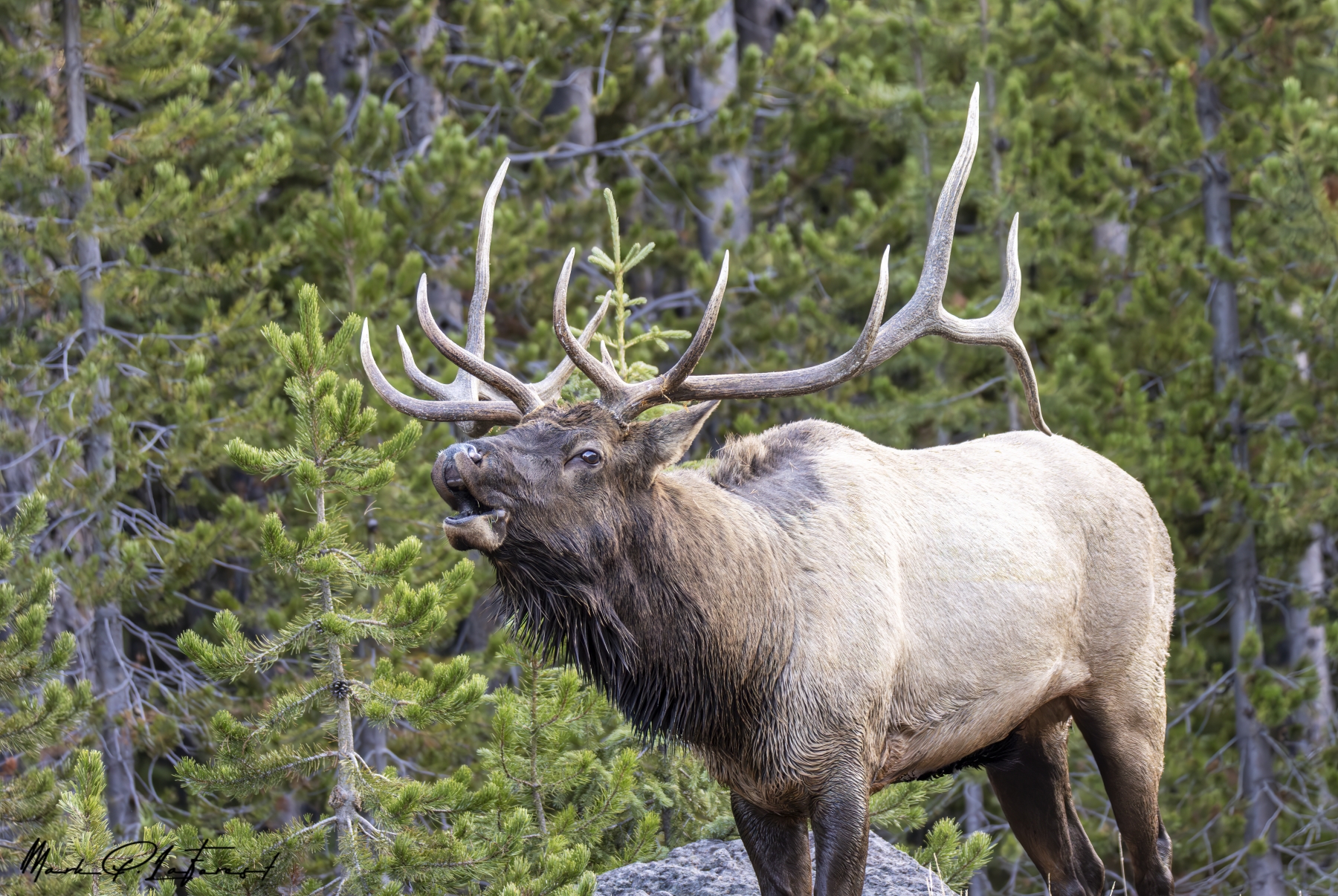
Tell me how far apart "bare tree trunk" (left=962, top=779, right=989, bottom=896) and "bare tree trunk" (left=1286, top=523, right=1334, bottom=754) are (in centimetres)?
282

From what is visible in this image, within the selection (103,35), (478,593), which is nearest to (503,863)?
(478,593)

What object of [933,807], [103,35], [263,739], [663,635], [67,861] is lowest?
[933,807]

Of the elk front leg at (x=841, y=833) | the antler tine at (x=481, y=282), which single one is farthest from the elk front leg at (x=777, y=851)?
the antler tine at (x=481, y=282)

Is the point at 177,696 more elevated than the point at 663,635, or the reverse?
the point at 663,635

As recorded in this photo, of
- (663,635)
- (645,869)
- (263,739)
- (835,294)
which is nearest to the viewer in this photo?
(663,635)

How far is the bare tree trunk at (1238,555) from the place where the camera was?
10.9m

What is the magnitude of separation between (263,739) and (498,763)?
91 cm

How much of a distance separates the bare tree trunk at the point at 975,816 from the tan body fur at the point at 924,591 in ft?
19.4

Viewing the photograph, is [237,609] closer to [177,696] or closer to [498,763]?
[177,696]

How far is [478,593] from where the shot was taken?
8555 mm

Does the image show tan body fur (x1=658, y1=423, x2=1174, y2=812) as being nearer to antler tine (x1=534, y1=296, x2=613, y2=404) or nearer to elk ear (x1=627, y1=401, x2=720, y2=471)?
elk ear (x1=627, y1=401, x2=720, y2=471)

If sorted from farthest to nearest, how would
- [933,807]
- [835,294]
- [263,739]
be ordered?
[835,294]
[933,807]
[263,739]

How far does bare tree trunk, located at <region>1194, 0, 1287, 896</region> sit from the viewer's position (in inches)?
430

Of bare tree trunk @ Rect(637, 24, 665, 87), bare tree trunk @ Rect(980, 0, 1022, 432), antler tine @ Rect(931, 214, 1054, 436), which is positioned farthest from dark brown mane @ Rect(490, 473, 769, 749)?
bare tree trunk @ Rect(637, 24, 665, 87)
